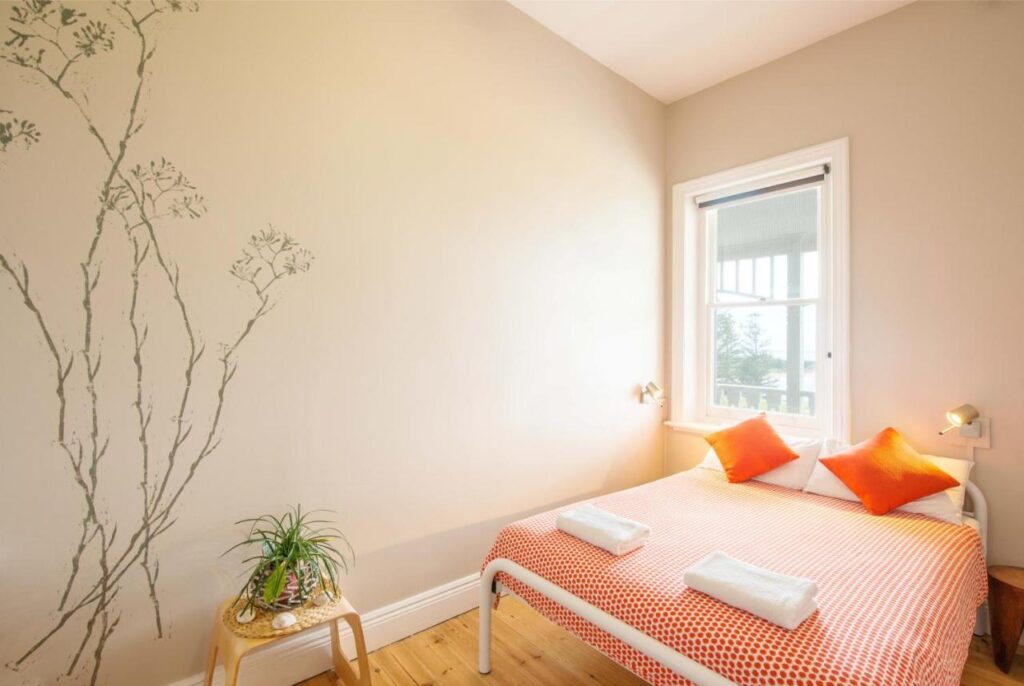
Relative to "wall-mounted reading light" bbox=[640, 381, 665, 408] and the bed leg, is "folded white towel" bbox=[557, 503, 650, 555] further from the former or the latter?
"wall-mounted reading light" bbox=[640, 381, 665, 408]

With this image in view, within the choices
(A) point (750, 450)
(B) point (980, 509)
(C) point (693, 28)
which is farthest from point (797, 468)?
(C) point (693, 28)

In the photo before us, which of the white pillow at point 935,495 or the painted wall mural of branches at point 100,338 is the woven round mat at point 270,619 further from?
the white pillow at point 935,495

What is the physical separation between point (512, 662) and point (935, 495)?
1.91m

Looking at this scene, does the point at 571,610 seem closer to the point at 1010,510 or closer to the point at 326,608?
the point at 326,608

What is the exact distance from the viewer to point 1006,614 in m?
1.96

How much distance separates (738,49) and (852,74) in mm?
606

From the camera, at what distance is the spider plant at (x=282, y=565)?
158 cm

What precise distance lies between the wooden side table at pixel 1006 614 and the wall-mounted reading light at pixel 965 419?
587 mm

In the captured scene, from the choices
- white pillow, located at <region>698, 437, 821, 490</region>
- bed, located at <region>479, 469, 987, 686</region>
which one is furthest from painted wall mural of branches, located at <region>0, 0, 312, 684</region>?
white pillow, located at <region>698, 437, 821, 490</region>

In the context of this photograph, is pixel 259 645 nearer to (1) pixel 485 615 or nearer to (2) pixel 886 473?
(1) pixel 485 615

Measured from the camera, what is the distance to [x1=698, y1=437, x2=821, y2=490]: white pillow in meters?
2.52

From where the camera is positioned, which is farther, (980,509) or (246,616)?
(980,509)

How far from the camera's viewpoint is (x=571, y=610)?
1580 millimetres

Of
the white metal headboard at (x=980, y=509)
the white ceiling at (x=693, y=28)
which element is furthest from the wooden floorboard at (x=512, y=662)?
the white ceiling at (x=693, y=28)
